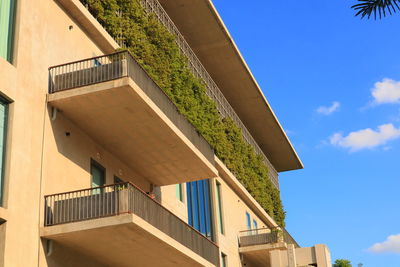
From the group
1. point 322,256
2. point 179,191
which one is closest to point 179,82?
point 179,191

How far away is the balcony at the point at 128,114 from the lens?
15523mm

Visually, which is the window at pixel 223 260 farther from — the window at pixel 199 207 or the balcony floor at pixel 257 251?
the balcony floor at pixel 257 251

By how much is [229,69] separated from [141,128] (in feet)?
61.1

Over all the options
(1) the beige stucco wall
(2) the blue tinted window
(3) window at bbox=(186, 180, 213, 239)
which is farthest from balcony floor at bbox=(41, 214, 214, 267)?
(1) the beige stucco wall

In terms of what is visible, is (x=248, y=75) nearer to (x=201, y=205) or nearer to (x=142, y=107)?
(x=201, y=205)

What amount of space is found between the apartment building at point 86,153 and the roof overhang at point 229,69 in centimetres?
1019

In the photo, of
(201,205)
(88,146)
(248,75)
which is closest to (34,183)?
(88,146)

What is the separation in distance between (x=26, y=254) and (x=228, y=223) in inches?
718

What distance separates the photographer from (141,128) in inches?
693

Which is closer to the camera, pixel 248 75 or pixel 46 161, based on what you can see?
pixel 46 161

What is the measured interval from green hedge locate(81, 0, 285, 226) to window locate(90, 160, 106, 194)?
510cm

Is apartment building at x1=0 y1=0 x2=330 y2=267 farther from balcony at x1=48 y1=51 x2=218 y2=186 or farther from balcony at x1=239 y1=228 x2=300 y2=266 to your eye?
balcony at x1=239 y1=228 x2=300 y2=266

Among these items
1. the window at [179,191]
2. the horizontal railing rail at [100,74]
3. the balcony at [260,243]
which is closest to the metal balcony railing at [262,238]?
the balcony at [260,243]

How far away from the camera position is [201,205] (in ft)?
91.1
